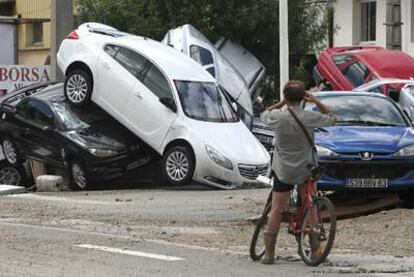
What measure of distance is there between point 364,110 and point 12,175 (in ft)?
24.7

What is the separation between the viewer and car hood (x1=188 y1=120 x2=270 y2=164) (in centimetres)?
1486

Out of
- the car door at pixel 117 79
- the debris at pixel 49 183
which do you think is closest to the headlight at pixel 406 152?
the car door at pixel 117 79

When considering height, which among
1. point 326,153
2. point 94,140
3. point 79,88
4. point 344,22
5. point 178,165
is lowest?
point 178,165

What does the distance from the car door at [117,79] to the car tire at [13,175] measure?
2.09 metres

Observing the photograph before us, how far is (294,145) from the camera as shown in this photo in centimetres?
785

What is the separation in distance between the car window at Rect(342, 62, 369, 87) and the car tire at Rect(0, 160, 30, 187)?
8.30 m

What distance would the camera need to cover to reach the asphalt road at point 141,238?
7727 millimetres

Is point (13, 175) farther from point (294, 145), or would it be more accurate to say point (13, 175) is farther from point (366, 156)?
point (294, 145)

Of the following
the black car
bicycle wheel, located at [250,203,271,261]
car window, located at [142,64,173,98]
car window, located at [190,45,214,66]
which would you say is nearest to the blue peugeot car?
bicycle wheel, located at [250,203,271,261]

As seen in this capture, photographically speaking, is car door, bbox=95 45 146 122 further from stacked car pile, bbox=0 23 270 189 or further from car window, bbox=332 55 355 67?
car window, bbox=332 55 355 67

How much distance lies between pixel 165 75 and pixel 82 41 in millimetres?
2042

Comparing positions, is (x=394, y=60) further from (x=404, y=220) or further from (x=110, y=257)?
(x=110, y=257)

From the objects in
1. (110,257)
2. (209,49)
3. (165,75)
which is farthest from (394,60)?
(110,257)

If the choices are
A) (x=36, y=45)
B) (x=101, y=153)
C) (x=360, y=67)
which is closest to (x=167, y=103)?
(x=101, y=153)
